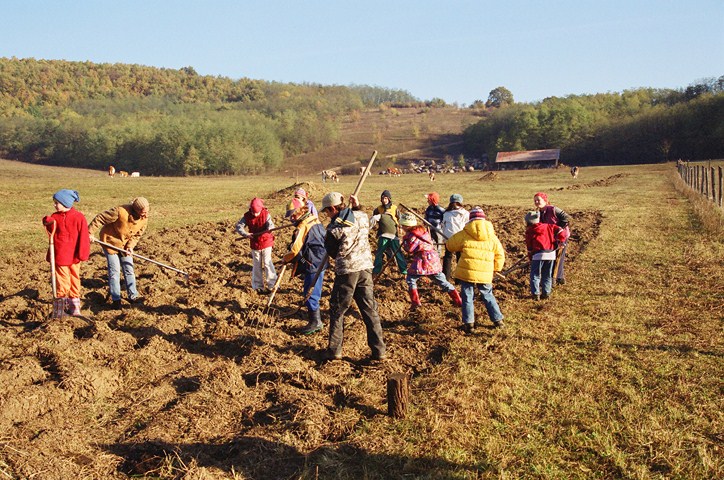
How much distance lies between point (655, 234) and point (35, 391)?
1478cm

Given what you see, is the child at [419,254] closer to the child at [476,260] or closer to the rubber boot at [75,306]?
the child at [476,260]

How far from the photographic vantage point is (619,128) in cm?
7338

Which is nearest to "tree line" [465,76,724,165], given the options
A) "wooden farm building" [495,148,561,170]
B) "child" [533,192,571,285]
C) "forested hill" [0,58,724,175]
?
"forested hill" [0,58,724,175]

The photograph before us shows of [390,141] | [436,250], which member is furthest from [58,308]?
[390,141]

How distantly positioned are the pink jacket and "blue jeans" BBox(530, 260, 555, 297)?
1650 millimetres

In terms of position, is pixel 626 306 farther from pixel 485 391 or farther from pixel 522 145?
pixel 522 145

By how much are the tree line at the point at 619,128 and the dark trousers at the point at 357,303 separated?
234 feet

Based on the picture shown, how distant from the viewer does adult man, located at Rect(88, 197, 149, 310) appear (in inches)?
336

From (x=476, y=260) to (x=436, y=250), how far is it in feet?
6.06

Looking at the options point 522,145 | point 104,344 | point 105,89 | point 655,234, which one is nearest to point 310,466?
point 104,344

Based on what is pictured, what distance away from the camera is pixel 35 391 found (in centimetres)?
538

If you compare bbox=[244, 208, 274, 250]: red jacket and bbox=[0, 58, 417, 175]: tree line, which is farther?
bbox=[0, 58, 417, 175]: tree line

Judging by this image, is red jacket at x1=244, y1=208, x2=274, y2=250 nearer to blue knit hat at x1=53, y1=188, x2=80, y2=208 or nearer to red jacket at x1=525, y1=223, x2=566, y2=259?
blue knit hat at x1=53, y1=188, x2=80, y2=208

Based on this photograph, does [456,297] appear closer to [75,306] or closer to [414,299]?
[414,299]
